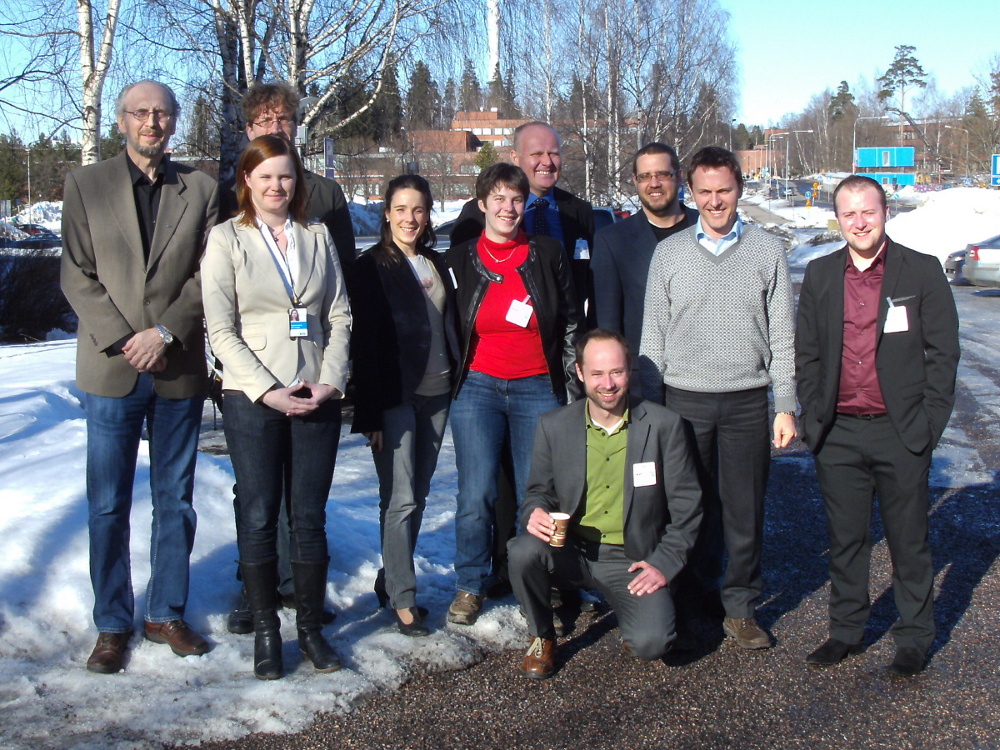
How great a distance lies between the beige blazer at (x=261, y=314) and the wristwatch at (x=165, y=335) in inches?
7.4

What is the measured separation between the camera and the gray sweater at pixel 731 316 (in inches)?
155

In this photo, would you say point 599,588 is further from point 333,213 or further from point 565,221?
point 333,213

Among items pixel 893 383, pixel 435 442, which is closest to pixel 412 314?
pixel 435 442

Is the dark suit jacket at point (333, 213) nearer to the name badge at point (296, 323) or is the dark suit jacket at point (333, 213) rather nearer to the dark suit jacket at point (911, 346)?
the name badge at point (296, 323)

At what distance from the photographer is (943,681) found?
364 cm

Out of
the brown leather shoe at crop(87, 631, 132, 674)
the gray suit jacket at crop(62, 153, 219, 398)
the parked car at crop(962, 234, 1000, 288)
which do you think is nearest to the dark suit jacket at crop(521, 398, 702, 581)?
the gray suit jacket at crop(62, 153, 219, 398)

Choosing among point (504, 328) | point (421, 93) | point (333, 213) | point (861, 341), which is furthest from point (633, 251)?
point (421, 93)

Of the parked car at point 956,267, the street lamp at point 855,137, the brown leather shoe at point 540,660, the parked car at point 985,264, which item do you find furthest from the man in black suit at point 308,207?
the street lamp at point 855,137

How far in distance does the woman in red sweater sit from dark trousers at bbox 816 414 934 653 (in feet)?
3.81

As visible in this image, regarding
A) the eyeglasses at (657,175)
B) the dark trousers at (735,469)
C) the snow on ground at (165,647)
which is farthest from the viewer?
the eyeglasses at (657,175)

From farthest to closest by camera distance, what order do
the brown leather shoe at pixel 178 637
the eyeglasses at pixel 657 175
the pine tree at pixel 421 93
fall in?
the pine tree at pixel 421 93 < the eyeglasses at pixel 657 175 < the brown leather shoe at pixel 178 637

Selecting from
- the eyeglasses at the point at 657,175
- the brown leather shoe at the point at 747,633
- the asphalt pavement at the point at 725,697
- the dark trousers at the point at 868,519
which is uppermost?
the eyeglasses at the point at 657,175

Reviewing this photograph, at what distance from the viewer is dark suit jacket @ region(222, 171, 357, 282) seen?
407cm

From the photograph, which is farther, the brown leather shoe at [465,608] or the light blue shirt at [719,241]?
the brown leather shoe at [465,608]
